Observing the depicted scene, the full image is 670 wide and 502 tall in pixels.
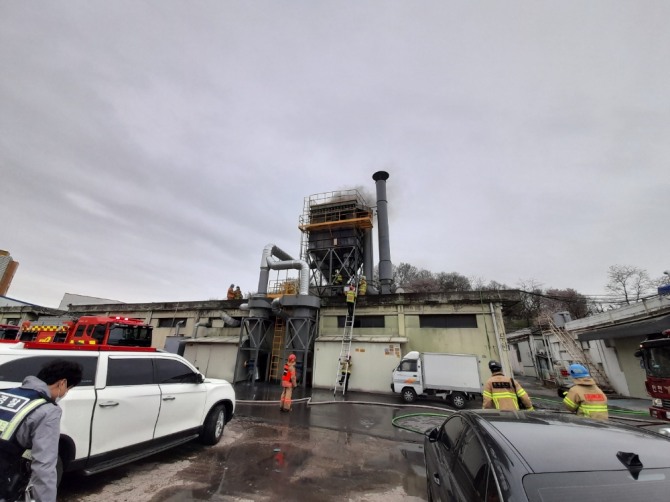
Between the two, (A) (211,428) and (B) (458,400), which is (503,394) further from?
(B) (458,400)

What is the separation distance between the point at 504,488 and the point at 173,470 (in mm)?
5102

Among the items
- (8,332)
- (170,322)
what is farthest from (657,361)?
(8,332)

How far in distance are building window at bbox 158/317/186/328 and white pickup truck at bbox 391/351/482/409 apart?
1584 cm

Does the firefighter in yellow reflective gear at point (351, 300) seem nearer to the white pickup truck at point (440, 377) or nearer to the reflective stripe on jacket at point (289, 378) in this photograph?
the white pickup truck at point (440, 377)

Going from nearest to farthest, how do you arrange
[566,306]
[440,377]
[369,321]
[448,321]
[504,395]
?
[504,395] → [440,377] → [448,321] → [369,321] → [566,306]

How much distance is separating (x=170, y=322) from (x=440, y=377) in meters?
19.1

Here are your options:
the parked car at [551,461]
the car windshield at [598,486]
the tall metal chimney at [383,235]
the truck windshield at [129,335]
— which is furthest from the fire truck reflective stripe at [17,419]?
the tall metal chimney at [383,235]

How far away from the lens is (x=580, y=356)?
18594mm

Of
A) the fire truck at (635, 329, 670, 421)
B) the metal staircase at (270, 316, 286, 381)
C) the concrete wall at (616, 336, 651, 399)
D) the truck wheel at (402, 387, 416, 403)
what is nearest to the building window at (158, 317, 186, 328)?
the metal staircase at (270, 316, 286, 381)

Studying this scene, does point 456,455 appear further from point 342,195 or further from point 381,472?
point 342,195

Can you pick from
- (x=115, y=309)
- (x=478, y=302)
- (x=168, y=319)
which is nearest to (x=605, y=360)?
(x=478, y=302)

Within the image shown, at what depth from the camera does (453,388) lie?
11828mm

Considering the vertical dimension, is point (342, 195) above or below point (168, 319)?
above

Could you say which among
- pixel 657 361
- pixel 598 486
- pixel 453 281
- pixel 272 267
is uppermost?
pixel 453 281
